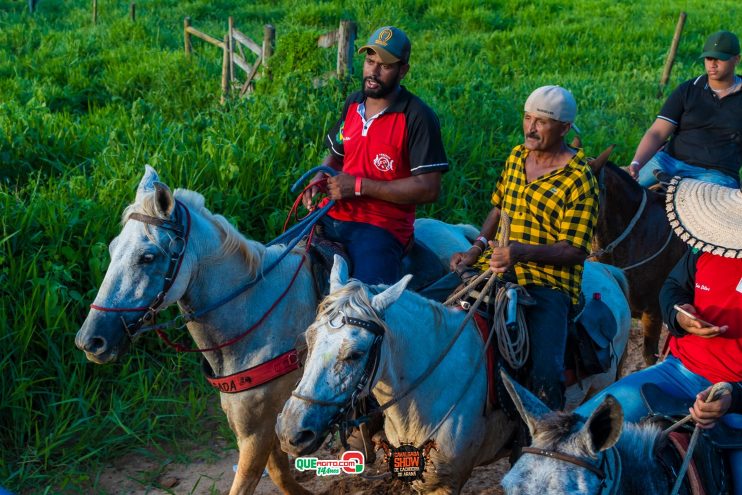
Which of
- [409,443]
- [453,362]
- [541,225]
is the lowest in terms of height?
[409,443]

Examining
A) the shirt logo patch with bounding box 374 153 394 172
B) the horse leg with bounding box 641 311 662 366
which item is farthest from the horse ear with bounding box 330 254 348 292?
the horse leg with bounding box 641 311 662 366

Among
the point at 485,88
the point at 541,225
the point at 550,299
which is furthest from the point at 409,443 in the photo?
the point at 485,88

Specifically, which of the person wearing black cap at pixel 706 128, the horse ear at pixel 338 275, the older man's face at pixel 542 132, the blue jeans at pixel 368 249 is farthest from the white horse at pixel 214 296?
the person wearing black cap at pixel 706 128

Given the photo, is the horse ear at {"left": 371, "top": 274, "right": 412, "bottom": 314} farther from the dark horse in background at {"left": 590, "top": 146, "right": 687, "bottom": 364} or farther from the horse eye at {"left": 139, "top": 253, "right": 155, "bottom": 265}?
the dark horse in background at {"left": 590, "top": 146, "right": 687, "bottom": 364}

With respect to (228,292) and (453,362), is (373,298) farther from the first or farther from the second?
(228,292)

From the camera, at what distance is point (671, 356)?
10.6 feet

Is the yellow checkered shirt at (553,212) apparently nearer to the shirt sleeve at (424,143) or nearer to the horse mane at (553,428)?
the shirt sleeve at (424,143)

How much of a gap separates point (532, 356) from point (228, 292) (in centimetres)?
151

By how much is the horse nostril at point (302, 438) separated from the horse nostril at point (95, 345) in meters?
1.22

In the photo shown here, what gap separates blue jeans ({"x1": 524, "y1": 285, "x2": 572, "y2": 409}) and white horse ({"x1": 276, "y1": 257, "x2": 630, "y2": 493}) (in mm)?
235

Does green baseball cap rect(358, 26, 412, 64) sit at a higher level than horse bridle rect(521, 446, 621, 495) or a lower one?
higher

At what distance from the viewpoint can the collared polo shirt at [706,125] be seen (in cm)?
622

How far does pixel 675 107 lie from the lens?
6488 millimetres

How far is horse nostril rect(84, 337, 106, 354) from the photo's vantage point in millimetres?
3398
